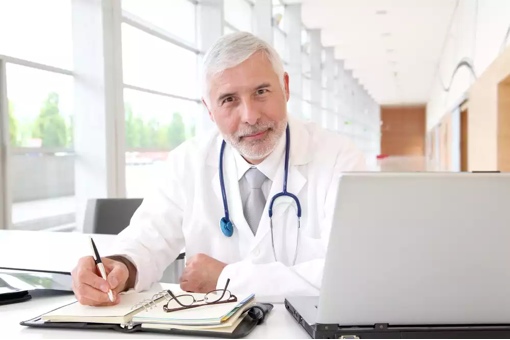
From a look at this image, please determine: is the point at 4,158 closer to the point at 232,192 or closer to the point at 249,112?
the point at 232,192

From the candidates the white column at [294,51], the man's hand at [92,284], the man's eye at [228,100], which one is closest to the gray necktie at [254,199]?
the man's eye at [228,100]

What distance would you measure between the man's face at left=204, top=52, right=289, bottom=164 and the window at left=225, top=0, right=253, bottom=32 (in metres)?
6.01

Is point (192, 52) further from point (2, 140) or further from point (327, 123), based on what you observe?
point (327, 123)

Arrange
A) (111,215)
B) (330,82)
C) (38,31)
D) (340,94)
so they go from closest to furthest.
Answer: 1. (111,215)
2. (38,31)
3. (330,82)
4. (340,94)

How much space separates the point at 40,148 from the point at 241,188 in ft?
7.96

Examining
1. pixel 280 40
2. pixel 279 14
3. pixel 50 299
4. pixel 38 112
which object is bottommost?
pixel 50 299

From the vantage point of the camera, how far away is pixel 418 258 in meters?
0.85

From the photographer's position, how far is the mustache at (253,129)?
5.39 feet

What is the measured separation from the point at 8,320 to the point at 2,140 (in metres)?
2.35

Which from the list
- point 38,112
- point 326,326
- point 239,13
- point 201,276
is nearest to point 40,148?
point 38,112

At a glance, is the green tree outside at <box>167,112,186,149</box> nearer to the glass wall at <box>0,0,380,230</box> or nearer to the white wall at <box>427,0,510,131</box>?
the glass wall at <box>0,0,380,230</box>

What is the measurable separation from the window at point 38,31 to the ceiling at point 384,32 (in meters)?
6.37

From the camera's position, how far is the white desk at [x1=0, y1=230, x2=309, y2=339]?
1002mm

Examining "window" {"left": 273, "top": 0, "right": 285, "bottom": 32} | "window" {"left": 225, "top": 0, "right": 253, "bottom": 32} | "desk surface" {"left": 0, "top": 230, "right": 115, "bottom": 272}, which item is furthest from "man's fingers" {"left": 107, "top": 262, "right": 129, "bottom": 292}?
"window" {"left": 273, "top": 0, "right": 285, "bottom": 32}
